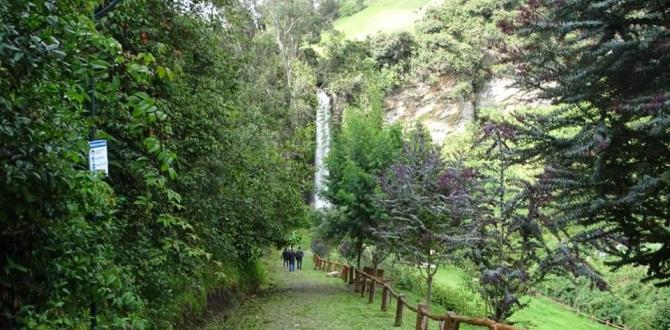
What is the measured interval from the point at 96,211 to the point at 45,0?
53.7 inches

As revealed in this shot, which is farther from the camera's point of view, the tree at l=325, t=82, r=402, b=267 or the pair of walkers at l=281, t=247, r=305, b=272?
the pair of walkers at l=281, t=247, r=305, b=272

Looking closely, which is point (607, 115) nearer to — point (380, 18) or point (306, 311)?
point (306, 311)

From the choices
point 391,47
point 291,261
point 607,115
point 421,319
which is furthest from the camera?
point 391,47

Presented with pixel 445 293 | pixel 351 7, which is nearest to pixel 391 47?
pixel 445 293

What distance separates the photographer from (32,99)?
8.57 ft

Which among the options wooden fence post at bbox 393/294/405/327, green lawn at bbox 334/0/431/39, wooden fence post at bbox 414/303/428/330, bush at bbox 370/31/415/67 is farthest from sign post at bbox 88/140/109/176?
green lawn at bbox 334/0/431/39

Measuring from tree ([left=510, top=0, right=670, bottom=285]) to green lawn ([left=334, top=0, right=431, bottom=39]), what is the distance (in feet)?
177

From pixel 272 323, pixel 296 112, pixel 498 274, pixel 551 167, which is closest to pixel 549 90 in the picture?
pixel 551 167

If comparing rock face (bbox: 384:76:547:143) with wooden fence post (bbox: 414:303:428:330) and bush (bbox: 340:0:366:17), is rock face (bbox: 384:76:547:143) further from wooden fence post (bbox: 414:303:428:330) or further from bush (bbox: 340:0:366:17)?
bush (bbox: 340:0:366:17)

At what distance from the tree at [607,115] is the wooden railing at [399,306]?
2.09 m

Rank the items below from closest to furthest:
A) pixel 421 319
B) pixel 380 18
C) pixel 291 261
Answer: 1. pixel 421 319
2. pixel 291 261
3. pixel 380 18

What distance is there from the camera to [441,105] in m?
43.8

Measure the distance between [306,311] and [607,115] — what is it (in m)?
9.09

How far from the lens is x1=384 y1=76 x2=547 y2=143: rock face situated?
139 feet
